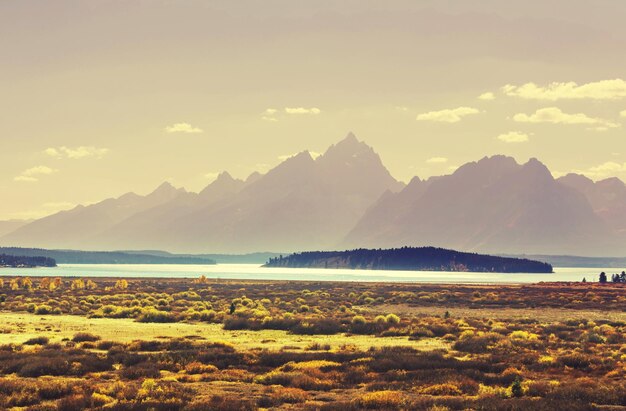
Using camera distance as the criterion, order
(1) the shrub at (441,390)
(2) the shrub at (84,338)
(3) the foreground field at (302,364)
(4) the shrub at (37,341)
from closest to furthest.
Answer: (3) the foreground field at (302,364) → (1) the shrub at (441,390) → (4) the shrub at (37,341) → (2) the shrub at (84,338)

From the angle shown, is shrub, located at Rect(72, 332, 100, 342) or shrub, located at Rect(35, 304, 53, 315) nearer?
shrub, located at Rect(72, 332, 100, 342)

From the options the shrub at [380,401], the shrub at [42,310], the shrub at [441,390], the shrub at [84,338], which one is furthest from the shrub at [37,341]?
the shrub at [42,310]

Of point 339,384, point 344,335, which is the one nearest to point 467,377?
point 339,384

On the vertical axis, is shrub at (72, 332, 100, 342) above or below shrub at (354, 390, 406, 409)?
below

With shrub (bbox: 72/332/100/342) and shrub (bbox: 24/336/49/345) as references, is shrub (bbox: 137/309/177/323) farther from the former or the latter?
shrub (bbox: 24/336/49/345)

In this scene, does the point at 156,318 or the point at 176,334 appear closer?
the point at 176,334

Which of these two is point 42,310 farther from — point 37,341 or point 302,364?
point 302,364

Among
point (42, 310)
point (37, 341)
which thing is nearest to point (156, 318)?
point (42, 310)

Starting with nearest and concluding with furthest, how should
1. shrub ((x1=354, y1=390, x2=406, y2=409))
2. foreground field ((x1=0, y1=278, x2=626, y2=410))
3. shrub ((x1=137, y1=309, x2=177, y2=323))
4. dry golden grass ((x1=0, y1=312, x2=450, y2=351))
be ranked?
shrub ((x1=354, y1=390, x2=406, y2=409)), foreground field ((x1=0, y1=278, x2=626, y2=410)), dry golden grass ((x1=0, y1=312, x2=450, y2=351)), shrub ((x1=137, y1=309, x2=177, y2=323))

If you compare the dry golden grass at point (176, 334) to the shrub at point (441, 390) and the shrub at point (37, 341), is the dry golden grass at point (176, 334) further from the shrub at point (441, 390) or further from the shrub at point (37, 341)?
the shrub at point (441, 390)

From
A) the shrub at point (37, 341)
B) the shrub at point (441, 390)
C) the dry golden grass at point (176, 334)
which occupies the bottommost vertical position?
the dry golden grass at point (176, 334)

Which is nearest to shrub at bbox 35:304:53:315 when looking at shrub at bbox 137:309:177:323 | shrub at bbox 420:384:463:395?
shrub at bbox 137:309:177:323

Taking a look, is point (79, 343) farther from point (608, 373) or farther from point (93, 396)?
point (608, 373)

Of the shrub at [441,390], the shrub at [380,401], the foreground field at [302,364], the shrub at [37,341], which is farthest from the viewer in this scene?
the shrub at [37,341]
